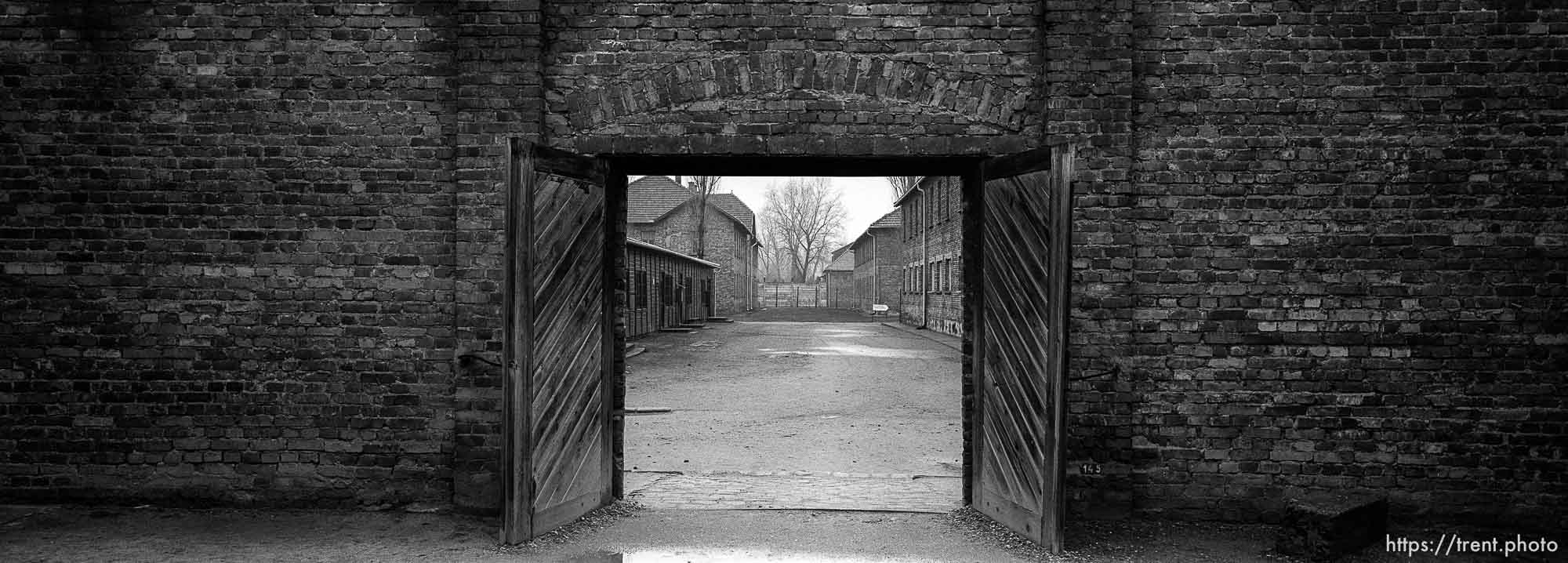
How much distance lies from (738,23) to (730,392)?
758cm

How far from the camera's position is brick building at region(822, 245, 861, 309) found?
205 ft

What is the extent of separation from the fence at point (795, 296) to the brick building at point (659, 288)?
93.3 ft

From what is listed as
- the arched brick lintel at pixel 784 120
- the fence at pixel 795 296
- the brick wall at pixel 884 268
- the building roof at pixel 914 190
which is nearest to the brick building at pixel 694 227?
the brick wall at pixel 884 268

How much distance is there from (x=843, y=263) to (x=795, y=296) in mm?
8020

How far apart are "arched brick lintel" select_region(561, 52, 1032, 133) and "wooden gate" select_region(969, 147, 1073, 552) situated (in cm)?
43

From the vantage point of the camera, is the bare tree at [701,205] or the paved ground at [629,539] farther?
the bare tree at [701,205]

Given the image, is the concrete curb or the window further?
the window

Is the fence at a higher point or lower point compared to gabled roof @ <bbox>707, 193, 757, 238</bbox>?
lower

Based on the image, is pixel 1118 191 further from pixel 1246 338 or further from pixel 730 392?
pixel 730 392

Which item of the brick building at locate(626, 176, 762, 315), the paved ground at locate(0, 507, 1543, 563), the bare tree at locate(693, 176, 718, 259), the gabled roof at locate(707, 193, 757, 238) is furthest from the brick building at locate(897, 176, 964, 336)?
the paved ground at locate(0, 507, 1543, 563)

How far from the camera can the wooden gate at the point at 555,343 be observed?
14.3 feet

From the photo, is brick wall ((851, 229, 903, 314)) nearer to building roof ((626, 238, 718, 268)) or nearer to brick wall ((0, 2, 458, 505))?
building roof ((626, 238, 718, 268))

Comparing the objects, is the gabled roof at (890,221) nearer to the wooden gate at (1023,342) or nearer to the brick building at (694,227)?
the brick building at (694,227)

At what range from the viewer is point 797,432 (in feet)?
27.6
